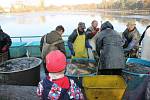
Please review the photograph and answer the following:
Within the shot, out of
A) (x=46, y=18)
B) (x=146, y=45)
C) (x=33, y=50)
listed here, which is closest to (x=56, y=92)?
(x=146, y=45)

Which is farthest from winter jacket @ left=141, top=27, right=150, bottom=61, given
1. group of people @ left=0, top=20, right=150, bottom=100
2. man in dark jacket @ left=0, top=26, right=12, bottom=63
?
man in dark jacket @ left=0, top=26, right=12, bottom=63

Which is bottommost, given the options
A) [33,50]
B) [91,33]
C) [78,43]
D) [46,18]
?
[33,50]

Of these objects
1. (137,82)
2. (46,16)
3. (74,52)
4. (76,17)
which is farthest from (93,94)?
(46,16)

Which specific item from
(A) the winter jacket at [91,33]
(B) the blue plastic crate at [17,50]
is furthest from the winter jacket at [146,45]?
(B) the blue plastic crate at [17,50]

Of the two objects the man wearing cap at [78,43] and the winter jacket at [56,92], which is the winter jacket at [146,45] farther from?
the winter jacket at [56,92]

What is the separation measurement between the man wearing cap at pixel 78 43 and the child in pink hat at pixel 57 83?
317 centimetres

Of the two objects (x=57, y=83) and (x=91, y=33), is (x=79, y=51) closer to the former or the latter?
(x=91, y=33)

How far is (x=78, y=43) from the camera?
5.55 meters

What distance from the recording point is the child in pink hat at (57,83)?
2.20m

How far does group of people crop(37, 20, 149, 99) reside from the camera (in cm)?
224

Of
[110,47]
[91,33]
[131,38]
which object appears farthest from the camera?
[91,33]

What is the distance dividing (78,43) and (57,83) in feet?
11.0

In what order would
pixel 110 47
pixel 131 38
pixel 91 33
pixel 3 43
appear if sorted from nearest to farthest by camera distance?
pixel 110 47 < pixel 3 43 < pixel 131 38 < pixel 91 33

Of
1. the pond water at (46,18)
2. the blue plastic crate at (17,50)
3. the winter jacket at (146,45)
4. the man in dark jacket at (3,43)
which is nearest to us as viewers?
the winter jacket at (146,45)
